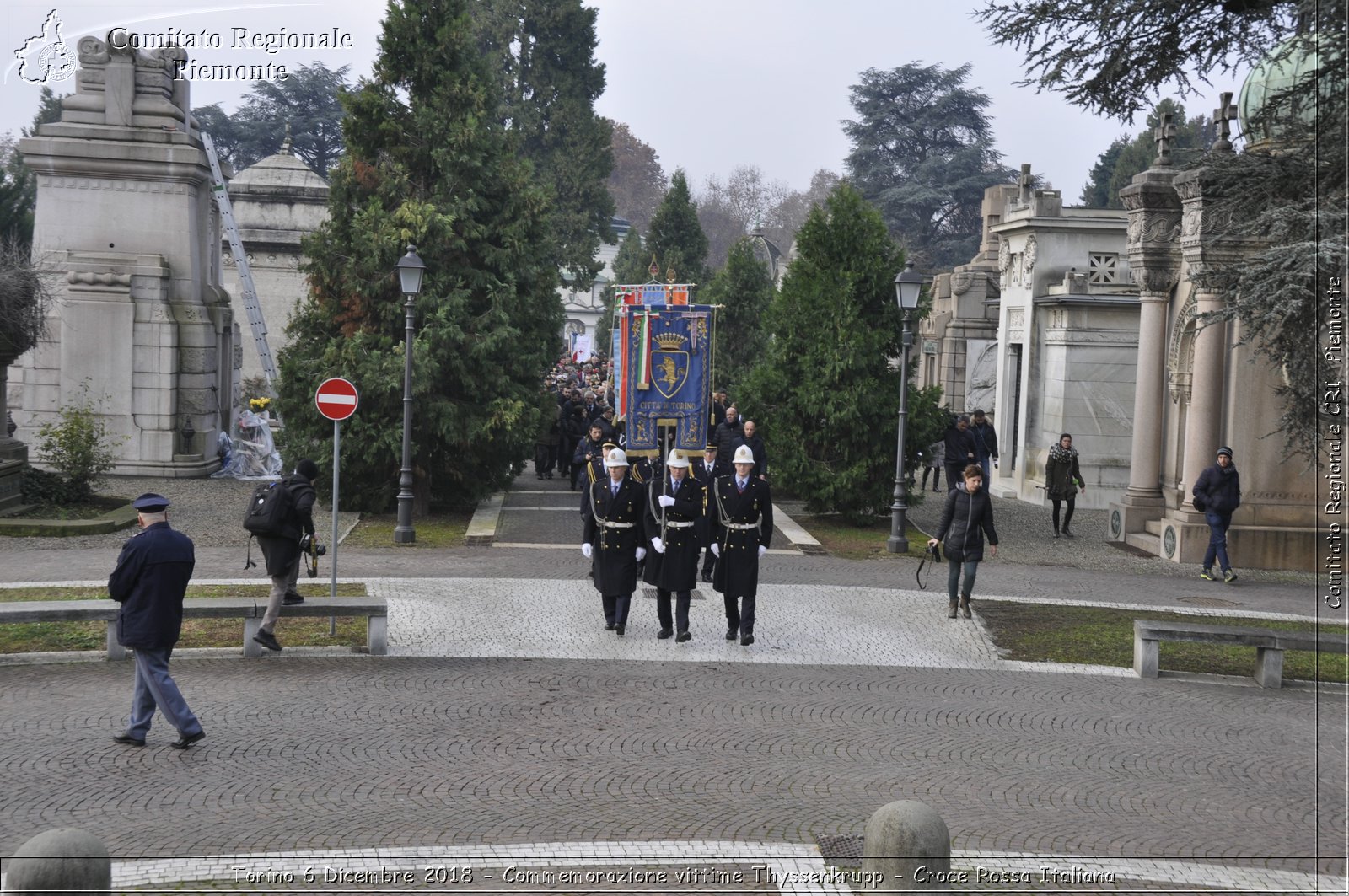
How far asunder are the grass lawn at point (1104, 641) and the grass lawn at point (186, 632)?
21.5 ft

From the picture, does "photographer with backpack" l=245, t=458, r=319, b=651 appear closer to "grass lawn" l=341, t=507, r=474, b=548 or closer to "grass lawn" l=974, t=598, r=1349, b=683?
"grass lawn" l=974, t=598, r=1349, b=683

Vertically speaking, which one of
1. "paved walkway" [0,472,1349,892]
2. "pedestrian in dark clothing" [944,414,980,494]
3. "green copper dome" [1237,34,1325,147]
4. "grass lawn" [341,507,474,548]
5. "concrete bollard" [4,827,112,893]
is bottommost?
"paved walkway" [0,472,1349,892]

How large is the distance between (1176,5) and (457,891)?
9877 millimetres

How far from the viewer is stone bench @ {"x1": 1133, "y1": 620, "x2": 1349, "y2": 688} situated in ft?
40.4

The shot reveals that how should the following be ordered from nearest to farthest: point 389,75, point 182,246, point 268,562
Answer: point 268,562
point 389,75
point 182,246

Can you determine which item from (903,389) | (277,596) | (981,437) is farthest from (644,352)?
(277,596)

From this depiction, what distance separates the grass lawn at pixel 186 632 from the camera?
12.0 metres

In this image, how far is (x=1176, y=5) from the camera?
12016 millimetres

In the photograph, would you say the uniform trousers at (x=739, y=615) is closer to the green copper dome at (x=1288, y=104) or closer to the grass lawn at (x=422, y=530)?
the green copper dome at (x=1288, y=104)

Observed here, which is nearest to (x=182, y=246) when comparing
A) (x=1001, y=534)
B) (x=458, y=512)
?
(x=458, y=512)

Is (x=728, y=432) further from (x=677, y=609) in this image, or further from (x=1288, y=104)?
(x=1288, y=104)

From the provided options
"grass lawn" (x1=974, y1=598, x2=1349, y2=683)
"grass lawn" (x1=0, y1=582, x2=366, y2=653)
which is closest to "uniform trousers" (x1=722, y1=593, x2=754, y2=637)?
"grass lawn" (x1=974, y1=598, x2=1349, y2=683)

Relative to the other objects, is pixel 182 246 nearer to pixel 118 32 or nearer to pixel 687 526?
pixel 118 32

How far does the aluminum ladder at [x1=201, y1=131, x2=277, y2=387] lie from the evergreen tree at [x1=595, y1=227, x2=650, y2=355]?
2361 cm
